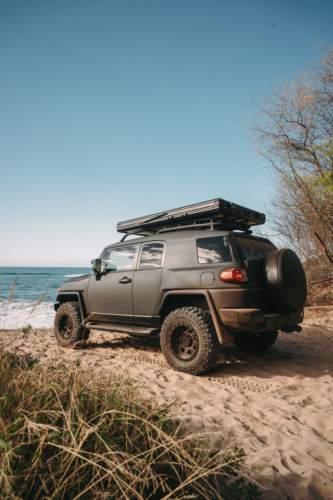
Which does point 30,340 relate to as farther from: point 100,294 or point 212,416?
point 212,416

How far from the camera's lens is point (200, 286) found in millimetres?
4051

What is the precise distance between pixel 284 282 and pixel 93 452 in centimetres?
310

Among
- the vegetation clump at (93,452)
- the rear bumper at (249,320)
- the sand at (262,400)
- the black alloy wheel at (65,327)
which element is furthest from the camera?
the black alloy wheel at (65,327)

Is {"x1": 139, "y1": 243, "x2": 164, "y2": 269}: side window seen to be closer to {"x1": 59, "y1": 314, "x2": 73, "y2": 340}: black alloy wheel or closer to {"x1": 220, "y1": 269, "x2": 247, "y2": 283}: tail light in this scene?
{"x1": 220, "y1": 269, "x2": 247, "y2": 283}: tail light

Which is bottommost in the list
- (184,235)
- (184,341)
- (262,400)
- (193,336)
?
(262,400)

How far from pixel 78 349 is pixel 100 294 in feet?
3.43

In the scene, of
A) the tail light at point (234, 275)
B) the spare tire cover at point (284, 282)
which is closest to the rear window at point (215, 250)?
the tail light at point (234, 275)

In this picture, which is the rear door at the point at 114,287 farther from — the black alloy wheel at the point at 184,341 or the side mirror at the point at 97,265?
the black alloy wheel at the point at 184,341

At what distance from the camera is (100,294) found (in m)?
5.48

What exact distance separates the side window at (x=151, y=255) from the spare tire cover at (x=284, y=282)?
5.28 feet

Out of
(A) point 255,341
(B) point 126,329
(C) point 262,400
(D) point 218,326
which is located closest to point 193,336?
(D) point 218,326

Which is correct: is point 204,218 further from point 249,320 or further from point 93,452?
point 93,452

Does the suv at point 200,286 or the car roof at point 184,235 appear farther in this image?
the car roof at point 184,235

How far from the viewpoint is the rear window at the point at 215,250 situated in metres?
3.94
